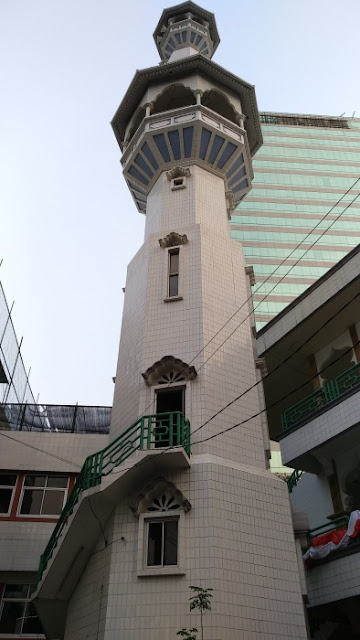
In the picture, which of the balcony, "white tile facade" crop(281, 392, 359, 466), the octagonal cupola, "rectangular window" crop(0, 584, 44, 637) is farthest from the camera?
the octagonal cupola

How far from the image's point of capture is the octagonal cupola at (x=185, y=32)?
28936 mm

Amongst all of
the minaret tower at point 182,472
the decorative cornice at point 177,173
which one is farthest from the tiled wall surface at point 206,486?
the decorative cornice at point 177,173

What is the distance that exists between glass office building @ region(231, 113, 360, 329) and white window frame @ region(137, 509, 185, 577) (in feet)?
109

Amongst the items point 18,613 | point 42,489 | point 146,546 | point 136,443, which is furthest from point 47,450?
point 146,546

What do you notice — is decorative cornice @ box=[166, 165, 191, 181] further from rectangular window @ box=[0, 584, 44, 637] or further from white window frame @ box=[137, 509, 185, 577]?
rectangular window @ box=[0, 584, 44, 637]

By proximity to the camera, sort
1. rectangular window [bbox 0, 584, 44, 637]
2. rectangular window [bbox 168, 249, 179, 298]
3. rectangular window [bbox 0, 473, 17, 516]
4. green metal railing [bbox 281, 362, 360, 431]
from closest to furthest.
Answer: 1. green metal railing [bbox 281, 362, 360, 431]
2. rectangular window [bbox 0, 584, 44, 637]
3. rectangular window [bbox 168, 249, 179, 298]
4. rectangular window [bbox 0, 473, 17, 516]

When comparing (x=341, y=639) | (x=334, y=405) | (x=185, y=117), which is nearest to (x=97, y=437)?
(x=334, y=405)

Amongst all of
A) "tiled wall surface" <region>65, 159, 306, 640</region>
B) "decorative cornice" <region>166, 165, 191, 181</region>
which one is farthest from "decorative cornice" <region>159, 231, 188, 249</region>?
"decorative cornice" <region>166, 165, 191, 181</region>

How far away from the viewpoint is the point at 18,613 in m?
16.8

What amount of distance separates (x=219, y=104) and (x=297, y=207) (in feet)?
100

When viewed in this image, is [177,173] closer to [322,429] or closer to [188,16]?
[322,429]

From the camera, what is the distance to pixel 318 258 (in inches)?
1951

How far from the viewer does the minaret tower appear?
456 inches

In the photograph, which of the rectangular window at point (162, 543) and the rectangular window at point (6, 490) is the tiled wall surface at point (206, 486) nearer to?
the rectangular window at point (162, 543)
